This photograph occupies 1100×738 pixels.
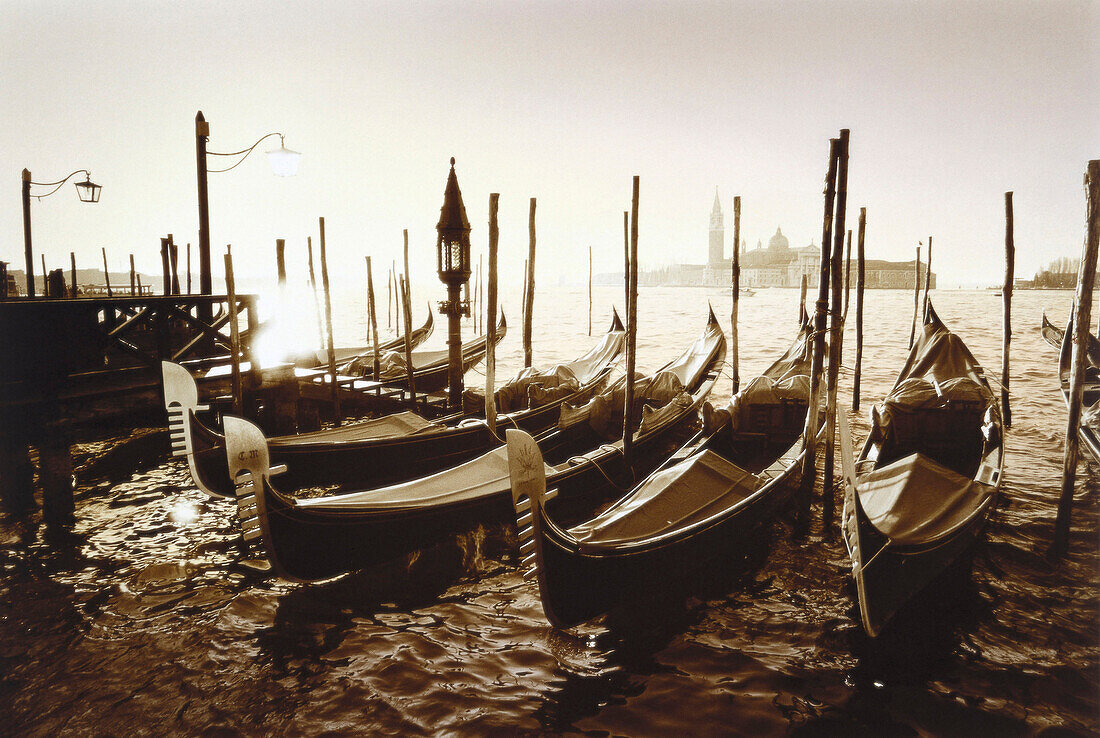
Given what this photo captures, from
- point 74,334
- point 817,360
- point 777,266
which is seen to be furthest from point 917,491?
point 777,266

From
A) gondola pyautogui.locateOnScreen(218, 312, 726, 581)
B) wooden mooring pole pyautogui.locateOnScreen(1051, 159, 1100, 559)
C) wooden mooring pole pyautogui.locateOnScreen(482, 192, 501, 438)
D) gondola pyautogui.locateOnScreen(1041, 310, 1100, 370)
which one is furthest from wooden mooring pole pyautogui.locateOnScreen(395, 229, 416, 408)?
gondola pyautogui.locateOnScreen(1041, 310, 1100, 370)

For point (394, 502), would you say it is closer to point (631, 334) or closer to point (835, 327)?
point (631, 334)

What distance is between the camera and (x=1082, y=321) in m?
4.09

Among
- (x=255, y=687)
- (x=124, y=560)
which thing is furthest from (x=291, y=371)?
(x=255, y=687)

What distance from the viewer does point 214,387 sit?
675 cm

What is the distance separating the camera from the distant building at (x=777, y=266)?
64.9 meters

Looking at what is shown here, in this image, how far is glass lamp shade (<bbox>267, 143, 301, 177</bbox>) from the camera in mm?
6605

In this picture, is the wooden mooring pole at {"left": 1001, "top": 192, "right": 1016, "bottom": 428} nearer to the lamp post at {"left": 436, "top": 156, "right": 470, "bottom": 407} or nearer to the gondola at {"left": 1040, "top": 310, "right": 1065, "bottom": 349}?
the gondola at {"left": 1040, "top": 310, "right": 1065, "bottom": 349}

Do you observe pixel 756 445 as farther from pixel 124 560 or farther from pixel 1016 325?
pixel 1016 325

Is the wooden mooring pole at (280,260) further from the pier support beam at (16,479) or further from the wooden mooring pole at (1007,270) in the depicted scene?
the wooden mooring pole at (1007,270)

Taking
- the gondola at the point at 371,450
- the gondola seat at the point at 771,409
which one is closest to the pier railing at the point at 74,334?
the gondola at the point at 371,450

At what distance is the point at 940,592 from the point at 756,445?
294 centimetres

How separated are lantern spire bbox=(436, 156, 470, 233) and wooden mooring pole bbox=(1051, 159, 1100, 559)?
5.82m

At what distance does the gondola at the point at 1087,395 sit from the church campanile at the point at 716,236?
263ft
